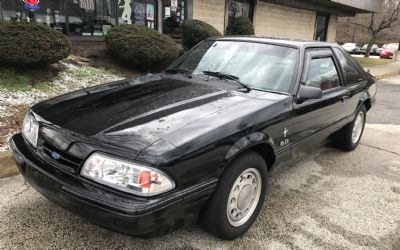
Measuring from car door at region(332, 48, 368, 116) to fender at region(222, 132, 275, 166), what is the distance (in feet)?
6.15

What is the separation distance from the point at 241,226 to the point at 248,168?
479 millimetres

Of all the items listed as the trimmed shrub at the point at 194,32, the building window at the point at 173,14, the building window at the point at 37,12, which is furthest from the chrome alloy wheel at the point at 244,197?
the building window at the point at 173,14

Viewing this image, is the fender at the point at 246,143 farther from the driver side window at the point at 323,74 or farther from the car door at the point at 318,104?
the driver side window at the point at 323,74

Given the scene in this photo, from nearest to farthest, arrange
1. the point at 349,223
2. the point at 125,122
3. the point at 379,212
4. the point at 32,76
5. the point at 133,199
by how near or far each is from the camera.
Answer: the point at 133,199 → the point at 125,122 → the point at 349,223 → the point at 379,212 → the point at 32,76

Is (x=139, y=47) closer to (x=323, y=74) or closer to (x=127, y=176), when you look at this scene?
(x=323, y=74)

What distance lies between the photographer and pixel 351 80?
14.8 feet

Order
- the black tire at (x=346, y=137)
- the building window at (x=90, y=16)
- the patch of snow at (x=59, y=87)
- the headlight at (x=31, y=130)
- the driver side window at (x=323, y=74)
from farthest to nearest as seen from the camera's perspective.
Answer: the building window at (x=90, y=16), the patch of snow at (x=59, y=87), the black tire at (x=346, y=137), the driver side window at (x=323, y=74), the headlight at (x=31, y=130)

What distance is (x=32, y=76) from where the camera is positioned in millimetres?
6746

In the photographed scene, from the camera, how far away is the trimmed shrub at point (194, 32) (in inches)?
442

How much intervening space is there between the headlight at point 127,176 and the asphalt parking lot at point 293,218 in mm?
738

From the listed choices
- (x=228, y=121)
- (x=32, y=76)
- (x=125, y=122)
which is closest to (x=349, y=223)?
(x=228, y=121)

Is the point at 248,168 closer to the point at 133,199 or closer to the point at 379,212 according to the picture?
the point at 133,199

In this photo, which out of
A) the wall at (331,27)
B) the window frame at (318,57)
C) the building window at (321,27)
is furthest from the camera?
the wall at (331,27)

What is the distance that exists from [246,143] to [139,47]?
6.53 m
